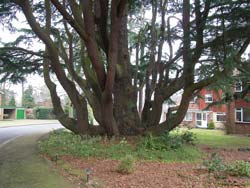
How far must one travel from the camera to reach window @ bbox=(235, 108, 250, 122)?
34.3m

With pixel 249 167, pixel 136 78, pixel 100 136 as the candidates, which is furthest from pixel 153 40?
pixel 249 167

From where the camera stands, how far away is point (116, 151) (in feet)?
40.7

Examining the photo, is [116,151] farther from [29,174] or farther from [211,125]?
[211,125]

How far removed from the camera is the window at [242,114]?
34.3m

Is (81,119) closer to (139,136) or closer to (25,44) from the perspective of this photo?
(139,136)

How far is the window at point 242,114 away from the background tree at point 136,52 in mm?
18900

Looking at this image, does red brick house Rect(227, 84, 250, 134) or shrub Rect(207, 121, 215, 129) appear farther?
shrub Rect(207, 121, 215, 129)

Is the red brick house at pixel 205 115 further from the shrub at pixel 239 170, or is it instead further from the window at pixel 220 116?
the shrub at pixel 239 170

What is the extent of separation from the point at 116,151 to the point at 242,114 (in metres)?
25.5

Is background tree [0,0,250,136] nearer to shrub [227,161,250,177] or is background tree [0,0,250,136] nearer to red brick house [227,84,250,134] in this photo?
shrub [227,161,250,177]

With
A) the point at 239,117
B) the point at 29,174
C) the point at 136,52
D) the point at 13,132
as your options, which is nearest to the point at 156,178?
the point at 29,174

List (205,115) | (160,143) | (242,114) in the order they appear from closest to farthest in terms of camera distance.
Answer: (160,143)
(242,114)
(205,115)

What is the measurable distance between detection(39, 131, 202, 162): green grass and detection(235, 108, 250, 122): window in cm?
2245

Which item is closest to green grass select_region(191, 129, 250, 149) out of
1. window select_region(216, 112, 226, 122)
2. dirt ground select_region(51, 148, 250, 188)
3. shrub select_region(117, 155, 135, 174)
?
dirt ground select_region(51, 148, 250, 188)
